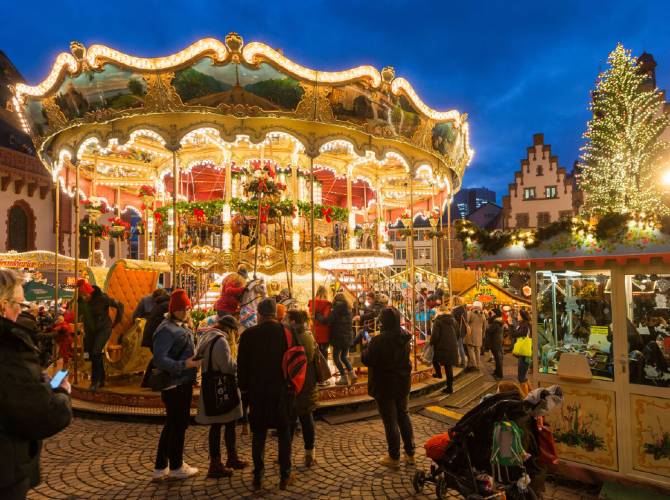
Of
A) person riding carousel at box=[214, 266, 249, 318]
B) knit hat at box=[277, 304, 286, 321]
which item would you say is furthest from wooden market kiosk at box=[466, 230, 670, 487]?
person riding carousel at box=[214, 266, 249, 318]

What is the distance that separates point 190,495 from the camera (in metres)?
4.19

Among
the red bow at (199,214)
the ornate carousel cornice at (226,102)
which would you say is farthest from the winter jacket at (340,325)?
the red bow at (199,214)

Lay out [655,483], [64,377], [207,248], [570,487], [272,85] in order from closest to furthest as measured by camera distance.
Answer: [64,377]
[655,483]
[570,487]
[272,85]
[207,248]

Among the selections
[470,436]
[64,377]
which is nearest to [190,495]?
[64,377]

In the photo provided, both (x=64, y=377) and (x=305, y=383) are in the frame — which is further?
(x=305, y=383)

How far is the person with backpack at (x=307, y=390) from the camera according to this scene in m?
4.57

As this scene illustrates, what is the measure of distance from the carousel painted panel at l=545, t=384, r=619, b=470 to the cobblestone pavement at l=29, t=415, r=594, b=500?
42cm

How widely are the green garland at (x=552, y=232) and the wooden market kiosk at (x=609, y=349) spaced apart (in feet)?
0.24

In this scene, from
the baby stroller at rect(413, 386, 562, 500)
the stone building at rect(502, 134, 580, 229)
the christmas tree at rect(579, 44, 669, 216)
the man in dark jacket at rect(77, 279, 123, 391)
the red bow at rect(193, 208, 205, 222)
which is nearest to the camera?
the baby stroller at rect(413, 386, 562, 500)

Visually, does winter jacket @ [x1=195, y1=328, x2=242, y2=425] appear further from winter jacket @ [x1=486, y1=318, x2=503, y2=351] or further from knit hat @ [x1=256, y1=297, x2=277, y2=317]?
winter jacket @ [x1=486, y1=318, x2=503, y2=351]

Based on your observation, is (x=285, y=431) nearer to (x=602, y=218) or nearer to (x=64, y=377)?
(x=64, y=377)

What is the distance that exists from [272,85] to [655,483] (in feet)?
25.5

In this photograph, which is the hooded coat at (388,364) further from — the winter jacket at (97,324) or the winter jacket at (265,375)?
the winter jacket at (97,324)

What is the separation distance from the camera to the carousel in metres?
7.84
